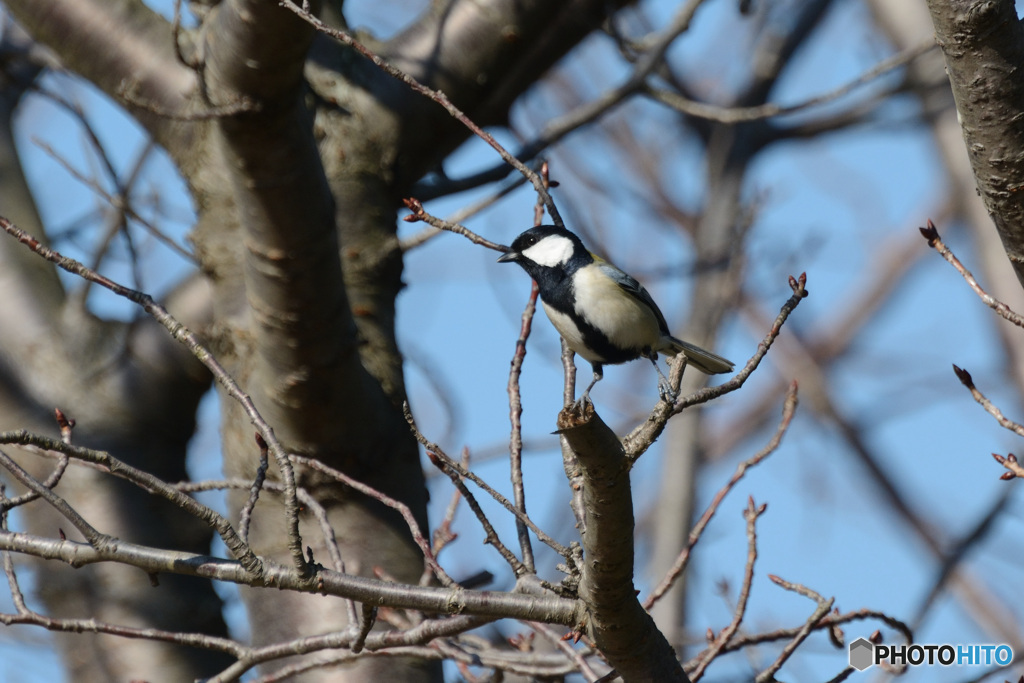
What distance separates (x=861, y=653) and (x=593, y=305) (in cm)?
136

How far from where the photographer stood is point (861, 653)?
2881mm

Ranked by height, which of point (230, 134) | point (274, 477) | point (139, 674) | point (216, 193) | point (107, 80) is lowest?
point (139, 674)

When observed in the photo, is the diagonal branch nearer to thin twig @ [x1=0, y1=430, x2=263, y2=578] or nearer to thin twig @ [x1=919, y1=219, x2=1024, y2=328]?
thin twig @ [x1=0, y1=430, x2=263, y2=578]

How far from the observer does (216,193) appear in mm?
3287

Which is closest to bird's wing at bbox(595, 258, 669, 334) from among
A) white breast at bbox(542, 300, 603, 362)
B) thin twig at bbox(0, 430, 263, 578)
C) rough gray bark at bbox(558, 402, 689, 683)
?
white breast at bbox(542, 300, 603, 362)

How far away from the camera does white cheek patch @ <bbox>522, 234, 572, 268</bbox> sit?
3.18m

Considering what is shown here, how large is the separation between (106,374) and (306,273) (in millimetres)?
1474

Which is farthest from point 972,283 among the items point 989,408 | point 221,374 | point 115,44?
point 115,44

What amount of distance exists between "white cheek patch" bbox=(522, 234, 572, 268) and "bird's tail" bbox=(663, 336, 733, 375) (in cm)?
51

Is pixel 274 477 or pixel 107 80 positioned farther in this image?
pixel 107 80

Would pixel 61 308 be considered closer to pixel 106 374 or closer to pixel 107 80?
pixel 106 374

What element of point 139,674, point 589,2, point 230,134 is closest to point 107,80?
point 230,134

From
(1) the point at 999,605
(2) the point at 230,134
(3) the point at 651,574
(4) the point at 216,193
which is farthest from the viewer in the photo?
(1) the point at 999,605

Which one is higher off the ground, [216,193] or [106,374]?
[216,193]
